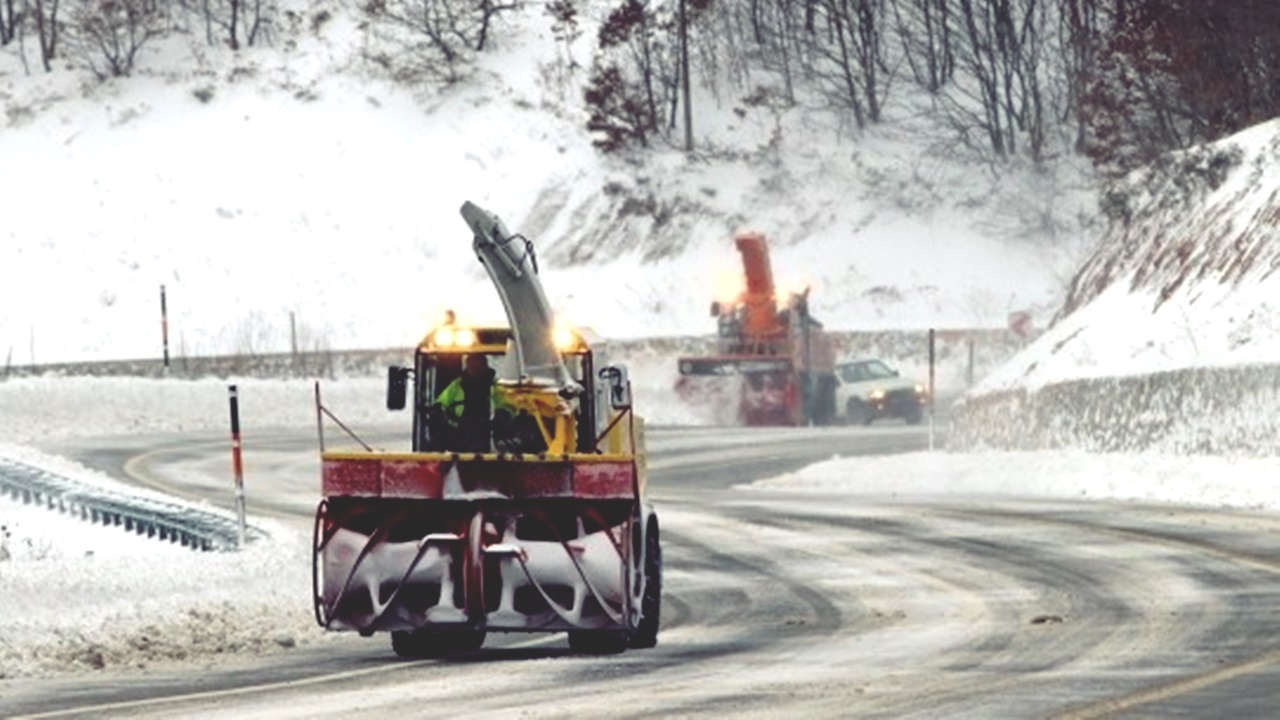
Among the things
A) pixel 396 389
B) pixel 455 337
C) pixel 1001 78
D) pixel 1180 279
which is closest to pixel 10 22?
pixel 1001 78

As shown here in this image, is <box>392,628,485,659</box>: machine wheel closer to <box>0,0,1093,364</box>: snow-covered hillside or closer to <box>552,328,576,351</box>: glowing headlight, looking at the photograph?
<box>552,328,576,351</box>: glowing headlight

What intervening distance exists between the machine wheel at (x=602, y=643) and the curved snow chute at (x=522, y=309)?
1.43 meters

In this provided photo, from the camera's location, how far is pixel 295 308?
242 feet

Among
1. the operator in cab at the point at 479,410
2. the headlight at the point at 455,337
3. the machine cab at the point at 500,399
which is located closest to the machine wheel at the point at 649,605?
the machine cab at the point at 500,399

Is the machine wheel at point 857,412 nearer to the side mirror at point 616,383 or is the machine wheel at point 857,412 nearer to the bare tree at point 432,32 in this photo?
the bare tree at point 432,32

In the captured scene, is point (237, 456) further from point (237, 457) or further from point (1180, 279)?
point (1180, 279)

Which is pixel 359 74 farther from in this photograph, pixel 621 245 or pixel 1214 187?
pixel 1214 187

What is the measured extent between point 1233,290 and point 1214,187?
5.25 metres

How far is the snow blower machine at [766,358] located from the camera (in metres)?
53.9

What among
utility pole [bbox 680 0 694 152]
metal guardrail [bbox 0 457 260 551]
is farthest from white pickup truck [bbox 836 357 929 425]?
metal guardrail [bbox 0 457 260 551]

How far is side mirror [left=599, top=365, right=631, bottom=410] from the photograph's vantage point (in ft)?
56.0

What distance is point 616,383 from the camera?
678 inches

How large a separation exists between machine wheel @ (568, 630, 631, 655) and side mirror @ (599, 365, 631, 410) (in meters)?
1.34

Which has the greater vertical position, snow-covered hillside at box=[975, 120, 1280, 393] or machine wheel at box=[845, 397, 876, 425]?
snow-covered hillside at box=[975, 120, 1280, 393]
